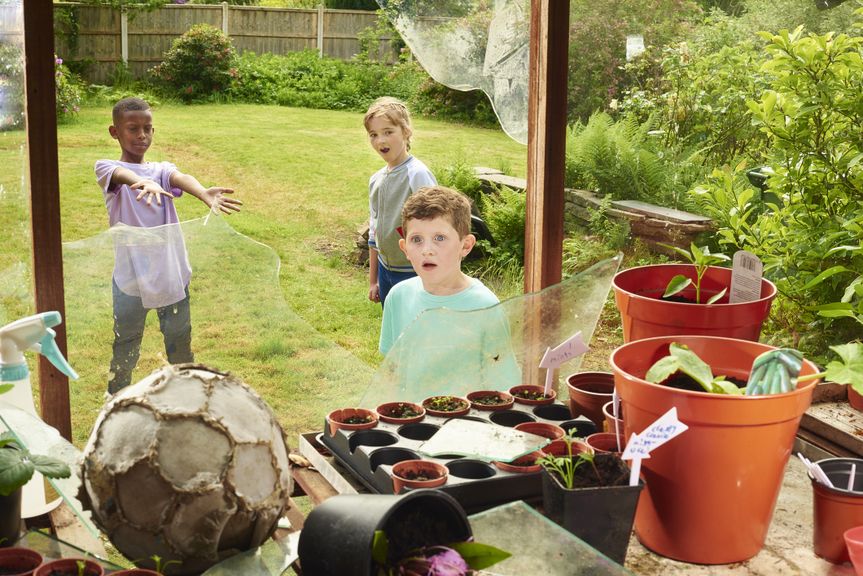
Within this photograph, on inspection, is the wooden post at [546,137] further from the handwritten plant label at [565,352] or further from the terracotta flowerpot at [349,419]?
the terracotta flowerpot at [349,419]

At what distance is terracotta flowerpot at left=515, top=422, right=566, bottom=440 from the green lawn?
1369 mm

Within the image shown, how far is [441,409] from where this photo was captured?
4.53 feet

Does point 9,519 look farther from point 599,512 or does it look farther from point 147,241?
point 147,241

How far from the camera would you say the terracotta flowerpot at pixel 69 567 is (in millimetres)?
924

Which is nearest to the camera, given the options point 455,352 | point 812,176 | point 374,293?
point 455,352

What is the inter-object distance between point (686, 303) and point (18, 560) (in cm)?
97

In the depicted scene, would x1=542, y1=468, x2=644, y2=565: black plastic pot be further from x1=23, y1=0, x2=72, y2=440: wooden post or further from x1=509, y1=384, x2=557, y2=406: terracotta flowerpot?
x1=23, y1=0, x2=72, y2=440: wooden post

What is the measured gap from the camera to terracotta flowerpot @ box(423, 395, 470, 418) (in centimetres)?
136

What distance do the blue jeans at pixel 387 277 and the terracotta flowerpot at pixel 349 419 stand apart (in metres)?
1.72

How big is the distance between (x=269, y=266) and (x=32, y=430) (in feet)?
5.57

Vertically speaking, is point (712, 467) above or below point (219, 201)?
below

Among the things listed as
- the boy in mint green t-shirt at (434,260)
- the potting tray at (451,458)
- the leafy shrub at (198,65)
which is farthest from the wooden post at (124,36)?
the potting tray at (451,458)

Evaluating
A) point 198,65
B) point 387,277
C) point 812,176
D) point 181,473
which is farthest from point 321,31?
point 181,473

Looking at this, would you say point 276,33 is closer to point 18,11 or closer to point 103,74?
point 103,74
